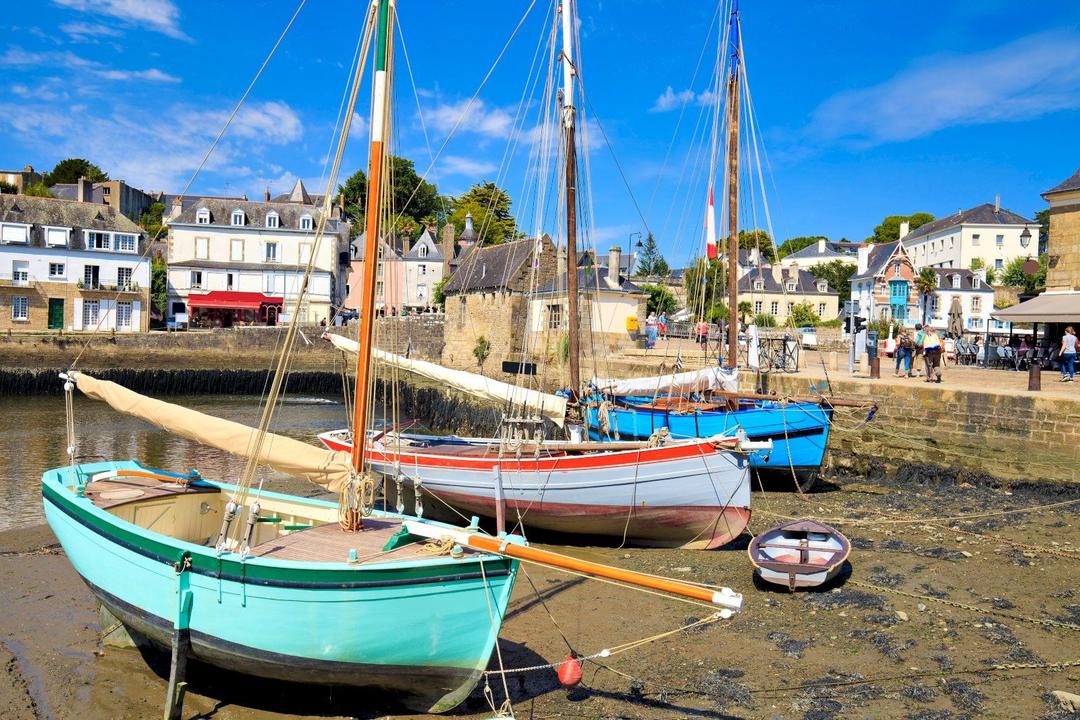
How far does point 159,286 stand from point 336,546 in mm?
55241

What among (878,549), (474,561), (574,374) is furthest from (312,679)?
(574,374)

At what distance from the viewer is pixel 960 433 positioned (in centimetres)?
1741

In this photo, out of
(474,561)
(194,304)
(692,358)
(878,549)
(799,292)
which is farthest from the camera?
(799,292)

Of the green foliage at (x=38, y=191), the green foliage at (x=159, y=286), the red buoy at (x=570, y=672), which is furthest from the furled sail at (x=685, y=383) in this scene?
the green foliage at (x=38, y=191)

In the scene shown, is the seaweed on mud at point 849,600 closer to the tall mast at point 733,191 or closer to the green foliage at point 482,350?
the tall mast at point 733,191

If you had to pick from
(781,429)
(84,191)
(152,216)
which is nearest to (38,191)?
(84,191)

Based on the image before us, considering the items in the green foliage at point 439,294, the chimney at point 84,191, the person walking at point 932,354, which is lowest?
the person walking at point 932,354

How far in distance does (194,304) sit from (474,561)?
170 ft

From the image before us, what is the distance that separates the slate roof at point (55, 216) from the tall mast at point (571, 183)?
42941mm

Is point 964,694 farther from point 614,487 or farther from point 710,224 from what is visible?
point 710,224

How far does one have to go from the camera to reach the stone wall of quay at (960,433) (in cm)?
1592

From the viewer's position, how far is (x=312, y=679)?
20.9ft

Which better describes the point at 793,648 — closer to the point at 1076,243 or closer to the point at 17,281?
the point at 1076,243

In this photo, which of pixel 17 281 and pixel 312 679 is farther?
pixel 17 281
